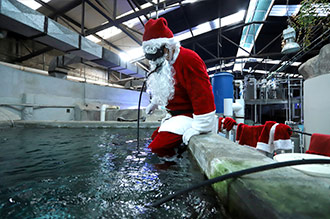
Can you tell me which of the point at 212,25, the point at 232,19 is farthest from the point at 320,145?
the point at 232,19

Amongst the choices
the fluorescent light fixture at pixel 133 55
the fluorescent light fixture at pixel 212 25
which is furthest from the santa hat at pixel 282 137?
the fluorescent light fixture at pixel 133 55

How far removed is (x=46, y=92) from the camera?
234 inches

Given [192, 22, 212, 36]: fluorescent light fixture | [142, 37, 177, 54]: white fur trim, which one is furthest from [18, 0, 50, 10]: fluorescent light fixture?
[142, 37, 177, 54]: white fur trim

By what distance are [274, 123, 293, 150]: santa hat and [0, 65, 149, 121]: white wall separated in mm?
6776

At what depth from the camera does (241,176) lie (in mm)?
488

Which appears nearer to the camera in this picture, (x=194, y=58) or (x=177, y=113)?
(x=194, y=58)

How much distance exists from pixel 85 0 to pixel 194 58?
5453 mm

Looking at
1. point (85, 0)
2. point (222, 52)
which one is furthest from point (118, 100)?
point (222, 52)

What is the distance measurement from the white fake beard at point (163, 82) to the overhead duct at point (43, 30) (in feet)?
14.2

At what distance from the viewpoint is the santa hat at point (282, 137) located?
1.53 m

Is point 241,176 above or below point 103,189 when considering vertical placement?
above

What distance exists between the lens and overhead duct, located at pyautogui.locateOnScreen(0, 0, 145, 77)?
3.66 metres

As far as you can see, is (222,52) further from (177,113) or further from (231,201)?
(231,201)

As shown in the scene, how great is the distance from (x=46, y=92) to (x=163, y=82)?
631cm
